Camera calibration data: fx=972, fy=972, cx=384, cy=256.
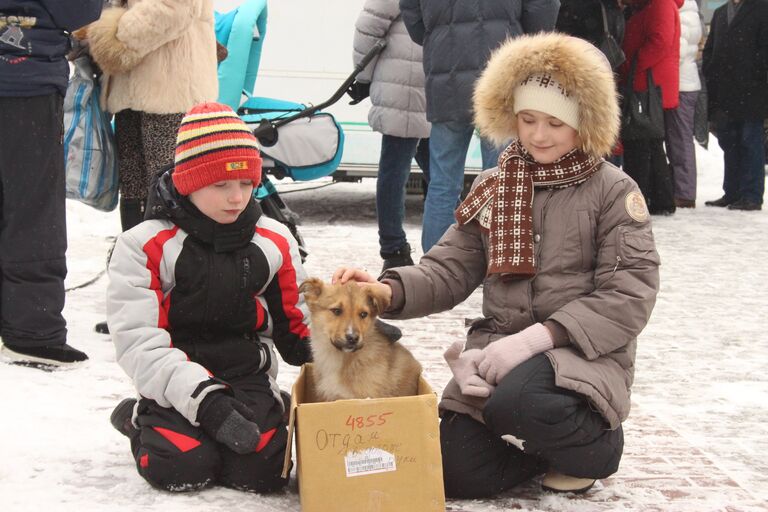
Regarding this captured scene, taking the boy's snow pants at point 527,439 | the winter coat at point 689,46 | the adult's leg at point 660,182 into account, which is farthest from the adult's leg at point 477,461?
the winter coat at point 689,46

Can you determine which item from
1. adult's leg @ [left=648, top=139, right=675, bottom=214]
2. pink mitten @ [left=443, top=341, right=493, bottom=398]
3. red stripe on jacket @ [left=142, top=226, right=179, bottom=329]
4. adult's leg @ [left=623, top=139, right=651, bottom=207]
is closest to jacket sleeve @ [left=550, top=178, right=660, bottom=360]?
pink mitten @ [left=443, top=341, right=493, bottom=398]

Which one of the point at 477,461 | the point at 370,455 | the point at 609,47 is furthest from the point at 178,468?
the point at 609,47

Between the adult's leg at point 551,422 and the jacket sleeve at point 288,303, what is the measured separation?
81 cm

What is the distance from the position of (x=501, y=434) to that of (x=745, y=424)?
1.48 meters

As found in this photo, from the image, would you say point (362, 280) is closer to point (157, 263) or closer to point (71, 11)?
point (157, 263)

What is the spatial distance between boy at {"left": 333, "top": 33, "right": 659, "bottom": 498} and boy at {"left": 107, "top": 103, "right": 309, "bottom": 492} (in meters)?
0.37

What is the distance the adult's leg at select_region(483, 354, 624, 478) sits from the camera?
3217mm

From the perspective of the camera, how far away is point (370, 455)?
2.99 metres

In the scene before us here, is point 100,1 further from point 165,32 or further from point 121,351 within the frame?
point 121,351

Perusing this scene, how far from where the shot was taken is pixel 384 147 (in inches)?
277

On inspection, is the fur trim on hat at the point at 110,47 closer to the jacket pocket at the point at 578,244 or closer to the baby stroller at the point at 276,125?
the baby stroller at the point at 276,125

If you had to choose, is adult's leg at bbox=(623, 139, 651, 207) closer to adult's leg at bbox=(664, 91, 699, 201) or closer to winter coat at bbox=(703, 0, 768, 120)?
adult's leg at bbox=(664, 91, 699, 201)

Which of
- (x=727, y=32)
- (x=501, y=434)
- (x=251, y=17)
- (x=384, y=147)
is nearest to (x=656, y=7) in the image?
(x=727, y=32)

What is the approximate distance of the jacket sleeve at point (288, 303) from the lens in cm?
366
